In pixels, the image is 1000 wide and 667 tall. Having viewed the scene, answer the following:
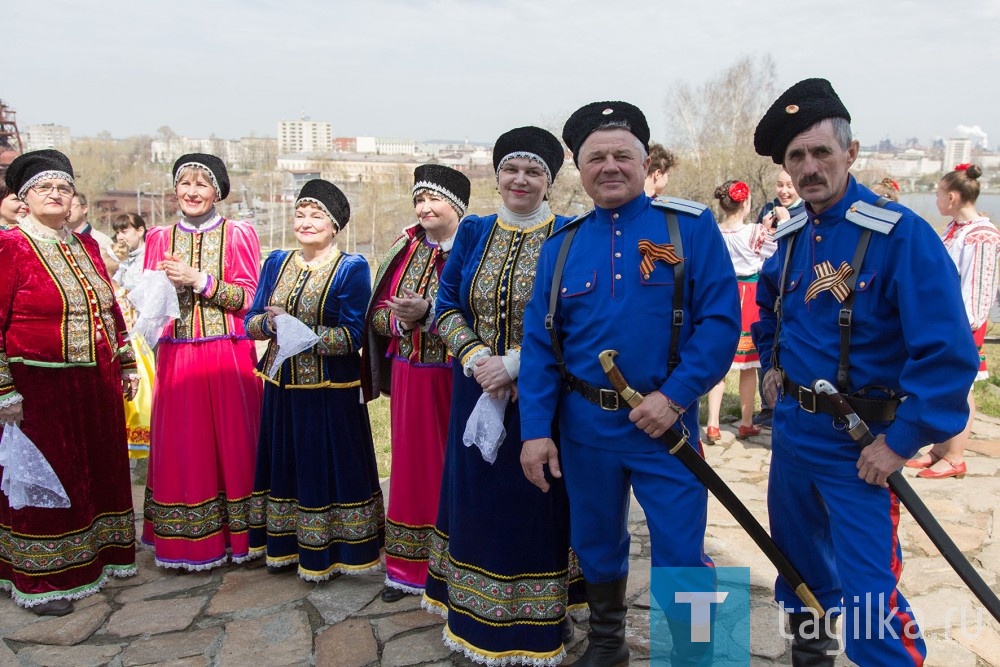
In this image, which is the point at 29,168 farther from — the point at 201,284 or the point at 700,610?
the point at 700,610

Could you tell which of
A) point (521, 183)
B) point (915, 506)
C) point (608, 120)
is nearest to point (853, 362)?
point (915, 506)

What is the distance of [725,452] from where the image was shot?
5.94 meters

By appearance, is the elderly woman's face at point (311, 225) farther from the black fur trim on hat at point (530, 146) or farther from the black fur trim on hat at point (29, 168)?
the black fur trim on hat at point (29, 168)

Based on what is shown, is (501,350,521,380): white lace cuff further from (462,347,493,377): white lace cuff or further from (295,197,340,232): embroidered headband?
(295,197,340,232): embroidered headband

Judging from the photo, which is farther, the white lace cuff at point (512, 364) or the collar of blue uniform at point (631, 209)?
the white lace cuff at point (512, 364)

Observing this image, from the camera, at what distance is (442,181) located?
3596 millimetres

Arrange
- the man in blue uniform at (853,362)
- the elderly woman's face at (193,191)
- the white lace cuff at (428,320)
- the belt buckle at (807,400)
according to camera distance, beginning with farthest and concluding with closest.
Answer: the elderly woman's face at (193,191) → the white lace cuff at (428,320) → the belt buckle at (807,400) → the man in blue uniform at (853,362)

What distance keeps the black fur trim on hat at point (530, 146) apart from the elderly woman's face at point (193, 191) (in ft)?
5.57

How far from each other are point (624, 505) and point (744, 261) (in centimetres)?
371

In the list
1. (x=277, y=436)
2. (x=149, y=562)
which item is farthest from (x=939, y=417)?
(x=149, y=562)

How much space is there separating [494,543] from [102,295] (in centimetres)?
231

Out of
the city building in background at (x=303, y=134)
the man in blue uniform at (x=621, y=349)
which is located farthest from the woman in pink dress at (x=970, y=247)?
the city building in background at (x=303, y=134)

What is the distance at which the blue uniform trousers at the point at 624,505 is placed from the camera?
260 centimetres

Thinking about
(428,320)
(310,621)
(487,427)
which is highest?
(428,320)
